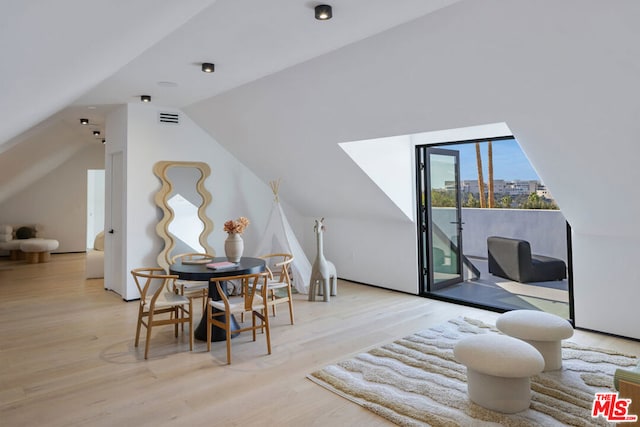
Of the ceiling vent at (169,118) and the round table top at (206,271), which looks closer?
the round table top at (206,271)

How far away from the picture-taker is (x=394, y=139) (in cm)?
517

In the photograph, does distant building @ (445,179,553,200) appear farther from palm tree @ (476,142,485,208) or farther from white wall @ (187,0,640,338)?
white wall @ (187,0,640,338)

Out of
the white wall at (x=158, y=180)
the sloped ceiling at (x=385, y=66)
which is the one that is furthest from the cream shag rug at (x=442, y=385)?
the white wall at (x=158, y=180)

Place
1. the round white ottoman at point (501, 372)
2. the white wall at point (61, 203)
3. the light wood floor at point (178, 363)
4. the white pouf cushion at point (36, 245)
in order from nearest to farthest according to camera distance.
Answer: the round white ottoman at point (501, 372) < the light wood floor at point (178, 363) < the white pouf cushion at point (36, 245) < the white wall at point (61, 203)

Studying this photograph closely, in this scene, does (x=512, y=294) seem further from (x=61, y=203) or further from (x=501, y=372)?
(x=61, y=203)

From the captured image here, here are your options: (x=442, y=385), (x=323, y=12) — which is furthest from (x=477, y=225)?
(x=323, y=12)

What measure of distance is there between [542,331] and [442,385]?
83 centimetres

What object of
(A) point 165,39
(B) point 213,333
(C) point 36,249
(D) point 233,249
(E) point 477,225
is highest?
(A) point 165,39

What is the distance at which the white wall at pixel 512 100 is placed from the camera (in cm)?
244

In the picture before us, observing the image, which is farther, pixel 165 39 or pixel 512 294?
pixel 512 294

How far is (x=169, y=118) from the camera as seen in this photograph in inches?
218

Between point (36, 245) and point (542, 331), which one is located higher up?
point (36, 245)

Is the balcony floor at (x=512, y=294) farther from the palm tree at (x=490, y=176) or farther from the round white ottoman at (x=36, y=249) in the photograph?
the round white ottoman at (x=36, y=249)

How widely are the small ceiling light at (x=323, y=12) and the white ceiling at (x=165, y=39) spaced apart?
0.15ft
